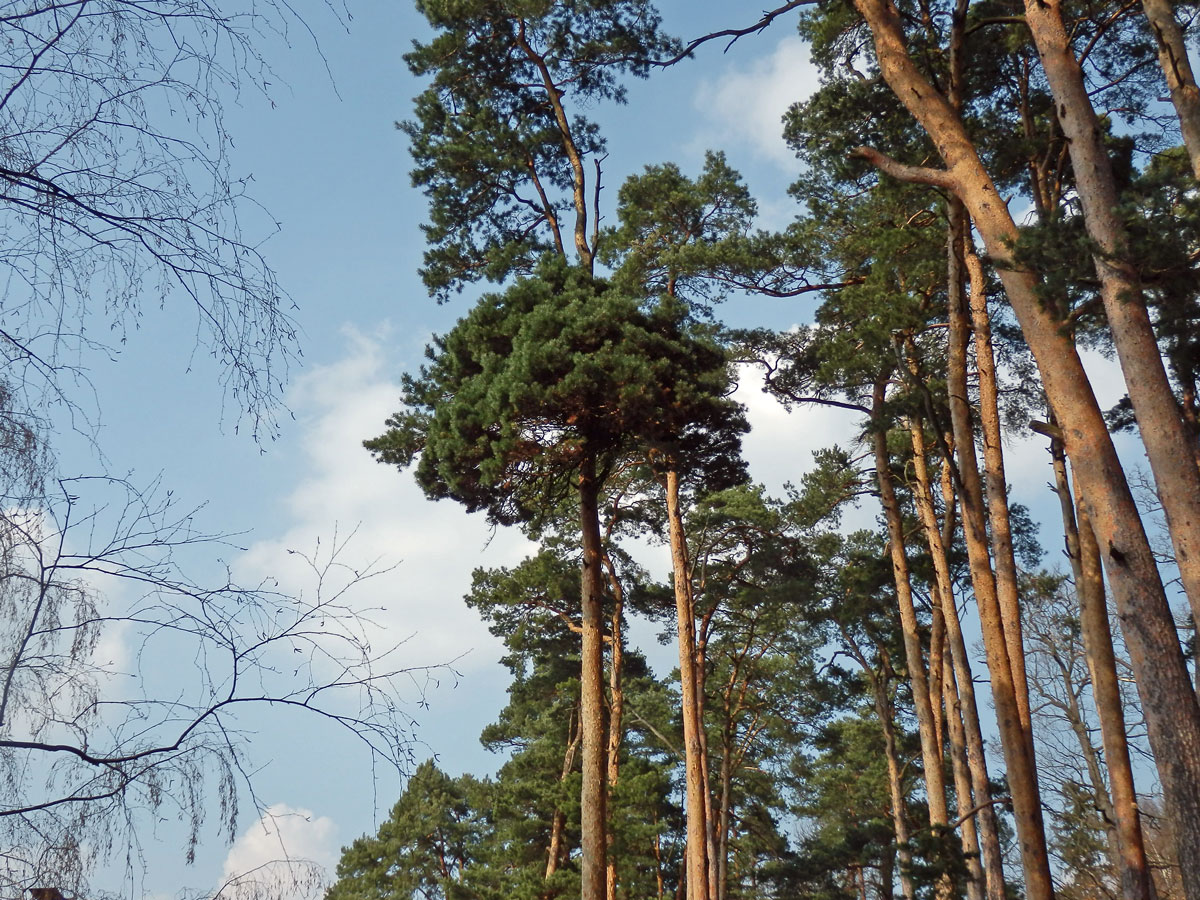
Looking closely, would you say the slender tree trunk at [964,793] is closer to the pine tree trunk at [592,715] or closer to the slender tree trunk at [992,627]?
the slender tree trunk at [992,627]

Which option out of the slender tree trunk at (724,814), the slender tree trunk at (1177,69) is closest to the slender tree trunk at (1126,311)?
the slender tree trunk at (1177,69)

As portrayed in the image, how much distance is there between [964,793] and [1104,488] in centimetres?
1083

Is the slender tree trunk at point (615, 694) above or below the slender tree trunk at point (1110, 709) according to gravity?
above

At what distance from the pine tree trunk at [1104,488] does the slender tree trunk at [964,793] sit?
6.55 metres

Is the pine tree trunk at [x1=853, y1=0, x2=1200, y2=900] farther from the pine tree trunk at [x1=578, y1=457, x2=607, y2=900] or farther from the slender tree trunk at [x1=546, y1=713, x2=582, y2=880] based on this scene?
the slender tree trunk at [x1=546, y1=713, x2=582, y2=880]

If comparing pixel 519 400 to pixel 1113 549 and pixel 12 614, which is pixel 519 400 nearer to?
pixel 1113 549

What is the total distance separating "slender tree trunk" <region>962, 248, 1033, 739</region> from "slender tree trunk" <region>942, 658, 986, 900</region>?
2855 millimetres

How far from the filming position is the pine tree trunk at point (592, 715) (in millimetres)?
11406

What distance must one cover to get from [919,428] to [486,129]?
9.86 metres

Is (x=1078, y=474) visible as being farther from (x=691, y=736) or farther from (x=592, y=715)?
(x=691, y=736)

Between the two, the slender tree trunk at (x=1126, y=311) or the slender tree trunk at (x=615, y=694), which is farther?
the slender tree trunk at (x=615, y=694)

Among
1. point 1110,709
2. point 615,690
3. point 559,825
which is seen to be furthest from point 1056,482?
point 559,825

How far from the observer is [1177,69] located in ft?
27.8

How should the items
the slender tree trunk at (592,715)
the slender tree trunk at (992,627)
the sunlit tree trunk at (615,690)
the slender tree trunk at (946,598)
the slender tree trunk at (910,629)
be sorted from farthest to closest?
the sunlit tree trunk at (615,690), the slender tree trunk at (910,629), the slender tree trunk at (946,598), the slender tree trunk at (592,715), the slender tree trunk at (992,627)
